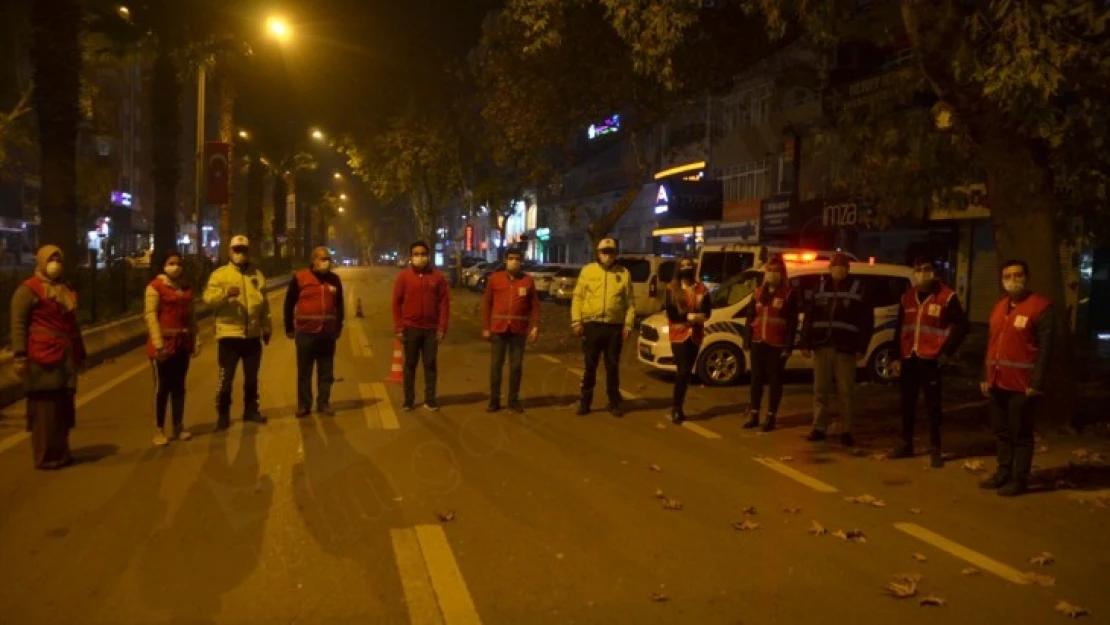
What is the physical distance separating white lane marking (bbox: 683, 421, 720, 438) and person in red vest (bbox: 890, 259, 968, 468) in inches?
77.6

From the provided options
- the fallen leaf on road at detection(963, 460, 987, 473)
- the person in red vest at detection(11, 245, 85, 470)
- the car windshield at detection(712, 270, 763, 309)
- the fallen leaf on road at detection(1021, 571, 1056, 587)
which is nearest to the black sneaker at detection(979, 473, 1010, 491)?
the fallen leaf on road at detection(963, 460, 987, 473)

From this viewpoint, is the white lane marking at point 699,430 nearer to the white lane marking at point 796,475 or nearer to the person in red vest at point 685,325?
the person in red vest at point 685,325

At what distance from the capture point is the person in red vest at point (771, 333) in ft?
→ 33.2

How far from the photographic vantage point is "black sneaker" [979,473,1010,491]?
25.8ft

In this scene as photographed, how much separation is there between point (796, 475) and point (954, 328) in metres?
1.95

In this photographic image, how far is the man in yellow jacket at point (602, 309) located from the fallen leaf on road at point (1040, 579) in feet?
18.4

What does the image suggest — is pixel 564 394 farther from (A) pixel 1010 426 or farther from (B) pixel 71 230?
(B) pixel 71 230

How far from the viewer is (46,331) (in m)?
7.80

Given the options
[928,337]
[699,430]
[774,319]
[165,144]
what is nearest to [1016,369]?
[928,337]

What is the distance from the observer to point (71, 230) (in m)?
20.0

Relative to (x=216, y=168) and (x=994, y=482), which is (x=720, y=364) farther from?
(x=216, y=168)

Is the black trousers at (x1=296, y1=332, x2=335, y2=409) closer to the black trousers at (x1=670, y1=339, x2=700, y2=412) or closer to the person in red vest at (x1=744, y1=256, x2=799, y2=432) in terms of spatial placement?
the black trousers at (x1=670, y1=339, x2=700, y2=412)

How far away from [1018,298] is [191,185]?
105248 mm

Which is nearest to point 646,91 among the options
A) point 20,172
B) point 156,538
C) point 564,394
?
point 564,394
